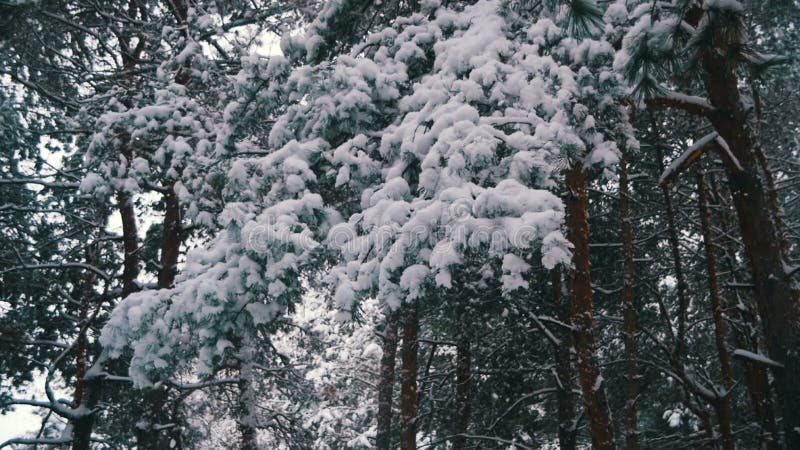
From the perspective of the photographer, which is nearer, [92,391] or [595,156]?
[595,156]

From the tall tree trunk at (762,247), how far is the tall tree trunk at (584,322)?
146 centimetres

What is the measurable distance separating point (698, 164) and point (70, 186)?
30.9 feet

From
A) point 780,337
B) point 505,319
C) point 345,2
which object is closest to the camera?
point 780,337

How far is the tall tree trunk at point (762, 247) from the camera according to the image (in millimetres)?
4297

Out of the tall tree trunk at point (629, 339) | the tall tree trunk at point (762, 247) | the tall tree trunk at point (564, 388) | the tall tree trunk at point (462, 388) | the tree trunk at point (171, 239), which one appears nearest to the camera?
the tall tree trunk at point (762, 247)

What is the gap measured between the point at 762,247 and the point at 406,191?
10.4ft

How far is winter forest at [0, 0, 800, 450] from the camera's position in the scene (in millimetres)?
4480

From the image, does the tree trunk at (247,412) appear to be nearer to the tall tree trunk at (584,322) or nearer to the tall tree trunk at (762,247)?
Result: the tall tree trunk at (584,322)

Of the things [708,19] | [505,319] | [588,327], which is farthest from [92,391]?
[708,19]

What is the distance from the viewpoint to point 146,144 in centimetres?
770

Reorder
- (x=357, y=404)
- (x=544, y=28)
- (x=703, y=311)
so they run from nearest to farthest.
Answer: (x=544, y=28)
(x=703, y=311)
(x=357, y=404)

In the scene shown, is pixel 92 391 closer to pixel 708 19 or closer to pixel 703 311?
pixel 708 19

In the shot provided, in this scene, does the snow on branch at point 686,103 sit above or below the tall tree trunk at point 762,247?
above

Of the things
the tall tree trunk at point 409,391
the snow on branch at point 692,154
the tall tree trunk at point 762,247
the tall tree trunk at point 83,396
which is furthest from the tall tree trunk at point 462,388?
the tall tree trunk at point 83,396
